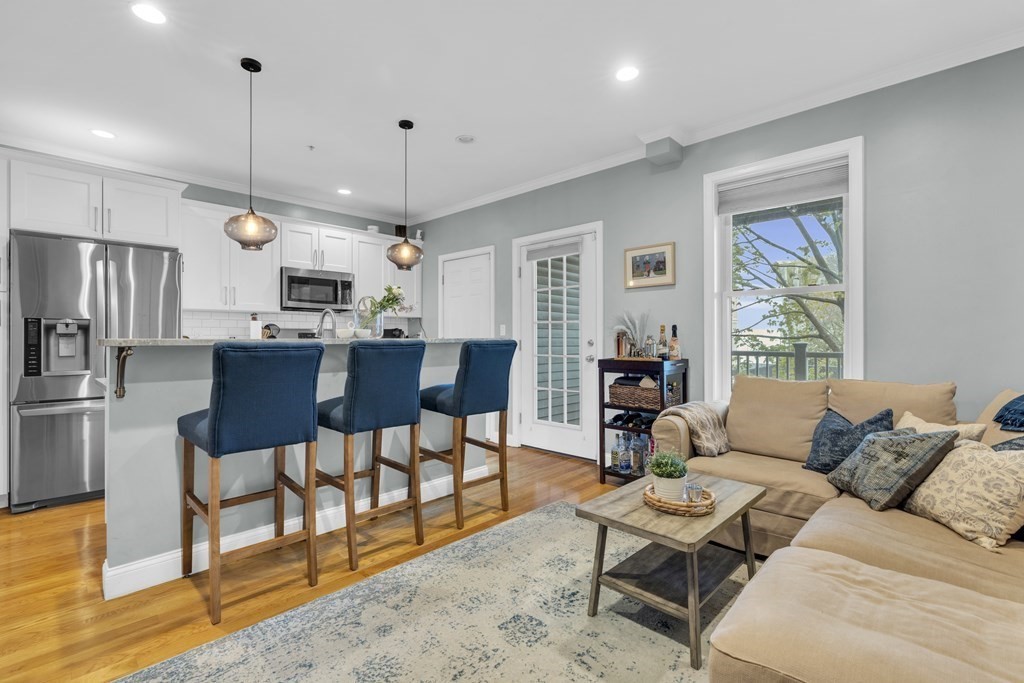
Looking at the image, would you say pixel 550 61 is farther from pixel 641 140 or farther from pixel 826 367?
pixel 826 367

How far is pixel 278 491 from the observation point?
7.91 feet

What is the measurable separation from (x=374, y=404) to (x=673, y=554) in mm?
1564

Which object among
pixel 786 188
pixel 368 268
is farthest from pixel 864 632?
pixel 368 268

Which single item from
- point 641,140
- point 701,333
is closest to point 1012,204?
point 701,333

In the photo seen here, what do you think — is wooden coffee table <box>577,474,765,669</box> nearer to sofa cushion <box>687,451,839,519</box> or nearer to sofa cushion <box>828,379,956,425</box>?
sofa cushion <box>687,451,839,519</box>

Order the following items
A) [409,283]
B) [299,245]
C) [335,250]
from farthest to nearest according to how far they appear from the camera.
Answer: [409,283]
[335,250]
[299,245]

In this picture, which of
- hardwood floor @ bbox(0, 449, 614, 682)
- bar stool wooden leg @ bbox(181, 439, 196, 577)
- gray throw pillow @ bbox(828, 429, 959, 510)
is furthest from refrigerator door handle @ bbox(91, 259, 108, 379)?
gray throw pillow @ bbox(828, 429, 959, 510)

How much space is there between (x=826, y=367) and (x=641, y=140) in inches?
81.8

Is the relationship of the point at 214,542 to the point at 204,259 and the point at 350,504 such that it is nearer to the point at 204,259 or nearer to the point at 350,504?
the point at 350,504

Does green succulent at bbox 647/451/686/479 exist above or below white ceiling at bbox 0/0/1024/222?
below

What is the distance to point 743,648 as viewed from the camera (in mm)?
1108

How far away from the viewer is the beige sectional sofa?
A: 1.03 m

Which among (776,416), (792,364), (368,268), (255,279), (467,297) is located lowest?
(776,416)

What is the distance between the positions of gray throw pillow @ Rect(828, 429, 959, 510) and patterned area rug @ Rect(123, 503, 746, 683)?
25.9 inches
